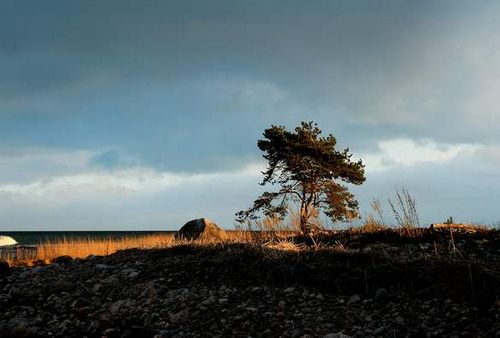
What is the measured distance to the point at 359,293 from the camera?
5.55 metres

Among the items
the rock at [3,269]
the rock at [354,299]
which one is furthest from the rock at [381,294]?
the rock at [3,269]

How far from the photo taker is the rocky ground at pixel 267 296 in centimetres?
479

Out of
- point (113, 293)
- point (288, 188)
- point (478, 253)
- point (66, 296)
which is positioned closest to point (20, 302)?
point (66, 296)

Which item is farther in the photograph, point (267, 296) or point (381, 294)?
point (267, 296)

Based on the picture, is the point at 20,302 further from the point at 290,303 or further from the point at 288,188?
the point at 288,188

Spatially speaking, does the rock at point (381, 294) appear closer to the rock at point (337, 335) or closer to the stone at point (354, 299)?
the stone at point (354, 299)

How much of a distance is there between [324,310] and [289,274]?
1.10m

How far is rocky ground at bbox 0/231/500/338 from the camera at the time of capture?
4.79 metres

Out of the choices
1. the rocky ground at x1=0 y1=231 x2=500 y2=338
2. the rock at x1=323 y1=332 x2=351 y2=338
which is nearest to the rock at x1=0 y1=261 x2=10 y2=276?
the rocky ground at x1=0 y1=231 x2=500 y2=338

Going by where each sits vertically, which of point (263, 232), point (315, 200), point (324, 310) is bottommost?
point (324, 310)

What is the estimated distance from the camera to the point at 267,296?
5.83 meters

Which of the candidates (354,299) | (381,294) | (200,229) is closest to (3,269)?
(354,299)

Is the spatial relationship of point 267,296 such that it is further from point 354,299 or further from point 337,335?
point 337,335

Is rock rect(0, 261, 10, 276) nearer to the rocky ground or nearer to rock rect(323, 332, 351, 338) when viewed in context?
the rocky ground
